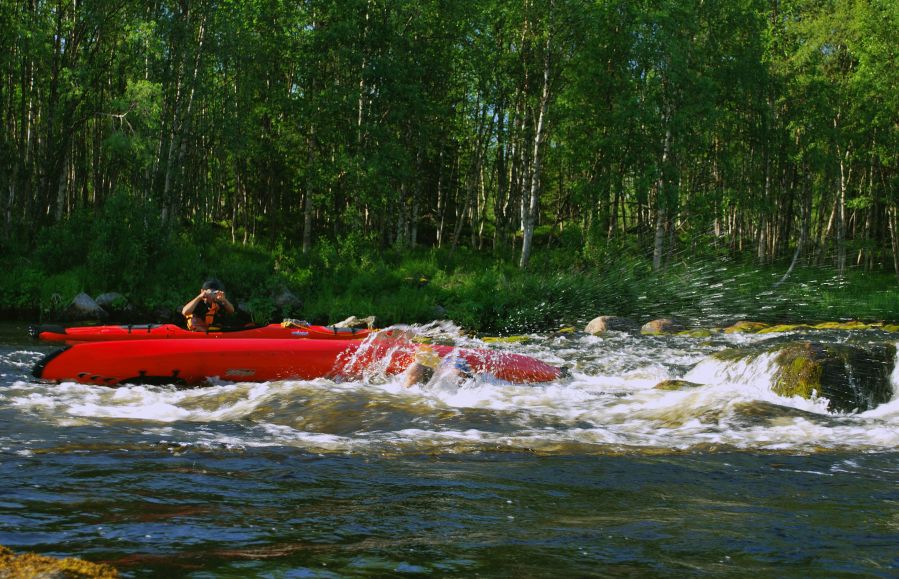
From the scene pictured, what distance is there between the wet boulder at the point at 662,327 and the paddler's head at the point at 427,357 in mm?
6516

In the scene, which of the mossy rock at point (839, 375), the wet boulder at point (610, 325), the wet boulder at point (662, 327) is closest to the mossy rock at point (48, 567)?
the mossy rock at point (839, 375)

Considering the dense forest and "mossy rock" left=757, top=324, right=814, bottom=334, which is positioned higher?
the dense forest

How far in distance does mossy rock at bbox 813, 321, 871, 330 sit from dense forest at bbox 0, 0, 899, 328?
5.33 m

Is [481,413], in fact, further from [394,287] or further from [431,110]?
[431,110]

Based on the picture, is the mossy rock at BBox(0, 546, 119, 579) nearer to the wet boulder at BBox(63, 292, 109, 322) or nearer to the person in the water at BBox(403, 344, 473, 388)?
the person in the water at BBox(403, 344, 473, 388)

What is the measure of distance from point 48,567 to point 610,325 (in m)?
12.6

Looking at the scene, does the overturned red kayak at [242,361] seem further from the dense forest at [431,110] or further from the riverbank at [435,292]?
the dense forest at [431,110]

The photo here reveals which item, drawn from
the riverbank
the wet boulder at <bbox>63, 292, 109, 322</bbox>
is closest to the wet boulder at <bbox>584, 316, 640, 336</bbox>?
the riverbank

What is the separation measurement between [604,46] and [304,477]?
2098 centimetres

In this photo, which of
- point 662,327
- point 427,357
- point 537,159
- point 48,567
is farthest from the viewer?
point 537,159

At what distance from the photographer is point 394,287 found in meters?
18.4

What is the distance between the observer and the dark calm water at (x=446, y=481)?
2.90 m

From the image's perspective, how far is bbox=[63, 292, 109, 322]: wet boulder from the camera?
15531 millimetres

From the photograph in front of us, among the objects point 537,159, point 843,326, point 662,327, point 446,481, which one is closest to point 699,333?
point 662,327
